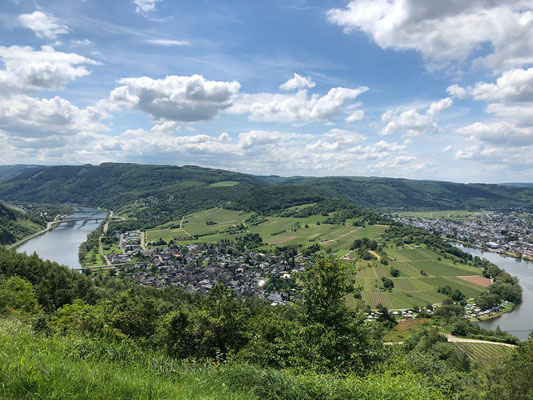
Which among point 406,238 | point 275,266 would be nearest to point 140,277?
point 275,266

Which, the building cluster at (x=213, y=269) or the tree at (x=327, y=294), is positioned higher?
the tree at (x=327, y=294)

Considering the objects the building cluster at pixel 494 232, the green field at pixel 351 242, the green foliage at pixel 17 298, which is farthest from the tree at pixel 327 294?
the building cluster at pixel 494 232

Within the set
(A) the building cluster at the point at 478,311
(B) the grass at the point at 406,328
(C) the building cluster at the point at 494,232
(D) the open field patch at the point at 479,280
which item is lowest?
(A) the building cluster at the point at 478,311

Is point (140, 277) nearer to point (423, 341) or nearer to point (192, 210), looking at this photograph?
point (423, 341)

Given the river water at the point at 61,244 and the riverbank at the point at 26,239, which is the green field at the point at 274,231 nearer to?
the river water at the point at 61,244

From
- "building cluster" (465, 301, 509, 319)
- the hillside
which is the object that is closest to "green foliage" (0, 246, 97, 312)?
"building cluster" (465, 301, 509, 319)

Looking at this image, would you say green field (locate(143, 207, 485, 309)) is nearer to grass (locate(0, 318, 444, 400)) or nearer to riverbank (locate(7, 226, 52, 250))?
grass (locate(0, 318, 444, 400))
